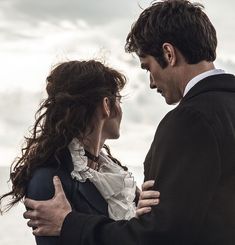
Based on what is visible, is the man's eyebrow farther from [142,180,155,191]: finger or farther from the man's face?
[142,180,155,191]: finger

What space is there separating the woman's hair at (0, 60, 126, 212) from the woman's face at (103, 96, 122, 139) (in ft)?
0.18

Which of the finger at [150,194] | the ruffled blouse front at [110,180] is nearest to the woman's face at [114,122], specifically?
the ruffled blouse front at [110,180]

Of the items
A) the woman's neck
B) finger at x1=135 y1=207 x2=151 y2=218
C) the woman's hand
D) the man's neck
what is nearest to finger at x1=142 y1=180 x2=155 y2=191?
the woman's hand

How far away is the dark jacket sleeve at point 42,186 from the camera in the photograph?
4.58 metres

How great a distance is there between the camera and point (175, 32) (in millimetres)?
4355

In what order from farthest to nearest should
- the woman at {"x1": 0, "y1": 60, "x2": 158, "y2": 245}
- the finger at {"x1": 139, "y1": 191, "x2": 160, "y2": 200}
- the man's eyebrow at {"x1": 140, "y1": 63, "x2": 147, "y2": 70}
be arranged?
1. the woman at {"x1": 0, "y1": 60, "x2": 158, "y2": 245}
2. the man's eyebrow at {"x1": 140, "y1": 63, "x2": 147, "y2": 70}
3. the finger at {"x1": 139, "y1": 191, "x2": 160, "y2": 200}

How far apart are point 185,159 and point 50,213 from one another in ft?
3.39

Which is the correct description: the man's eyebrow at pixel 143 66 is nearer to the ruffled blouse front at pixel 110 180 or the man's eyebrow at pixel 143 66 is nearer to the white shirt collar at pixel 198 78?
the white shirt collar at pixel 198 78

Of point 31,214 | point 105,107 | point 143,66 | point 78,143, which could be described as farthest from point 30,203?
point 143,66

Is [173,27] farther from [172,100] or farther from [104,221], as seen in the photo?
[104,221]

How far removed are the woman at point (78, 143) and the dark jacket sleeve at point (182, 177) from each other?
955 millimetres

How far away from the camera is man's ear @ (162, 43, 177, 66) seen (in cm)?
423

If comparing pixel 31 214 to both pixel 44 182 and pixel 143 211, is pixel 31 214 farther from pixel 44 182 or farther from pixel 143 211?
pixel 143 211

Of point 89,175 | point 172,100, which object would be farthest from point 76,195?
point 172,100
